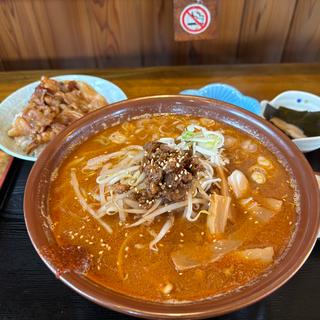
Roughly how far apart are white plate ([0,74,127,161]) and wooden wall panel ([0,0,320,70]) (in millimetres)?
316

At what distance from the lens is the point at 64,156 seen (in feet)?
5.40

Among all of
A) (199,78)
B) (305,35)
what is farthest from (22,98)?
(305,35)

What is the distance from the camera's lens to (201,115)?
1.82 metres

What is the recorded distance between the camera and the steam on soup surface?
50.4 inches

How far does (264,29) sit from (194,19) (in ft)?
1.94

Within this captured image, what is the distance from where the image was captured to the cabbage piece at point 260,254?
4.28ft

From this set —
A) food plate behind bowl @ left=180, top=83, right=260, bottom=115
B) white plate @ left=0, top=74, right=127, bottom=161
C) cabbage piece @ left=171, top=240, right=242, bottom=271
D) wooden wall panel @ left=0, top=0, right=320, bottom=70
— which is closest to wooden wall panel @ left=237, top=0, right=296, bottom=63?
wooden wall panel @ left=0, top=0, right=320, bottom=70

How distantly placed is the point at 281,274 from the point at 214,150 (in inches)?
24.0

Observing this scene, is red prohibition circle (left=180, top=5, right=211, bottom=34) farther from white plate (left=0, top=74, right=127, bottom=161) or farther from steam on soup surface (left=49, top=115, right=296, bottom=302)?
steam on soup surface (left=49, top=115, right=296, bottom=302)

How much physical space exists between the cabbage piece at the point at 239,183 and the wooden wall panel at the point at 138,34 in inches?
49.2

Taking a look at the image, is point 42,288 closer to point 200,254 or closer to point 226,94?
point 200,254

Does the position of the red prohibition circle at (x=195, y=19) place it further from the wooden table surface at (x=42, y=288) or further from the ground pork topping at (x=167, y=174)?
the ground pork topping at (x=167, y=174)

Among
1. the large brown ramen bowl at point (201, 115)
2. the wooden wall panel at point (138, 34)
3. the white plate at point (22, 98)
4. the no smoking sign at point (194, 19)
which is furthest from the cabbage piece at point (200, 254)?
the wooden wall panel at point (138, 34)

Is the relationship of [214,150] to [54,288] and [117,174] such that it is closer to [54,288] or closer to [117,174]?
[117,174]
